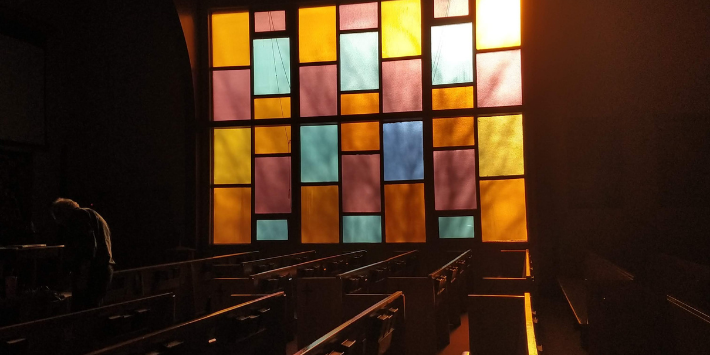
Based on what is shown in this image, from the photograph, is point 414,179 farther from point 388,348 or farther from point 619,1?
point 388,348

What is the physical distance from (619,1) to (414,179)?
123 inches

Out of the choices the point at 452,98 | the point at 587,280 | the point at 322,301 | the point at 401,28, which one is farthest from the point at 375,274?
the point at 401,28

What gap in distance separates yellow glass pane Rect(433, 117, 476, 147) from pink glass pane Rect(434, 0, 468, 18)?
1.29 metres

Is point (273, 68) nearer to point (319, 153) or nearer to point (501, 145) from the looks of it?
point (319, 153)

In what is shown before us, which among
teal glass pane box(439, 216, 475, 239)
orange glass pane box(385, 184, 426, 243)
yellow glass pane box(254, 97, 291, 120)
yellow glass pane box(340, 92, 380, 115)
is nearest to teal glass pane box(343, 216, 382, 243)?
orange glass pane box(385, 184, 426, 243)

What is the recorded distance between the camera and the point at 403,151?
294 inches

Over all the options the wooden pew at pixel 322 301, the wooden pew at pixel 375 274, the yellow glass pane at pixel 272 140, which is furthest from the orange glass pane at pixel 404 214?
the wooden pew at pixel 322 301

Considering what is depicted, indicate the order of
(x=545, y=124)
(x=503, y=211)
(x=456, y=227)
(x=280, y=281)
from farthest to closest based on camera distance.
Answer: (x=456, y=227)
(x=503, y=211)
(x=545, y=124)
(x=280, y=281)

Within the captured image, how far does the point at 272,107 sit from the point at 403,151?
1.79m

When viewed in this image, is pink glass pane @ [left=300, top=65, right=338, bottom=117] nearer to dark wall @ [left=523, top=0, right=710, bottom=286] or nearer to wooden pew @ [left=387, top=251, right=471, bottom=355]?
dark wall @ [left=523, top=0, right=710, bottom=286]

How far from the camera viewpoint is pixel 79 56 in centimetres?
768

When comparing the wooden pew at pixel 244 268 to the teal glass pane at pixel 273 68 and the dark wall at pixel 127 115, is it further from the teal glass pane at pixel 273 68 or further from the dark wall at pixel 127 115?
the teal glass pane at pixel 273 68

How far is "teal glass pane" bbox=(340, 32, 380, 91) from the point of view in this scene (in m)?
7.57

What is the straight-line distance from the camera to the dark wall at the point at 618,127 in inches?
260
